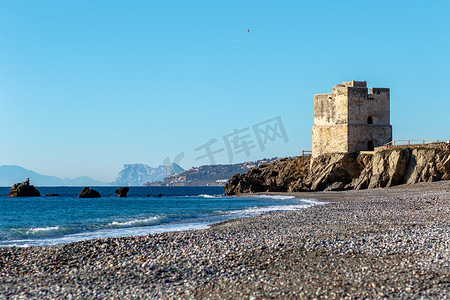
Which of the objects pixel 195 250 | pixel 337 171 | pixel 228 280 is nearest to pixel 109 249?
pixel 195 250

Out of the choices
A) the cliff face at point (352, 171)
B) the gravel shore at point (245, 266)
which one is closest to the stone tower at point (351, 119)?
the cliff face at point (352, 171)

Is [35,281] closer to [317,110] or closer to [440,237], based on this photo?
[440,237]

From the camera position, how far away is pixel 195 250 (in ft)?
37.7

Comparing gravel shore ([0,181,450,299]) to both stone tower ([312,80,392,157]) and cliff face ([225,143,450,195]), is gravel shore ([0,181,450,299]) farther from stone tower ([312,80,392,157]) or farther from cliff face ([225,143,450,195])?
stone tower ([312,80,392,157])

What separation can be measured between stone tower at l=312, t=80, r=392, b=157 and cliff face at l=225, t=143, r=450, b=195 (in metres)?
1.98

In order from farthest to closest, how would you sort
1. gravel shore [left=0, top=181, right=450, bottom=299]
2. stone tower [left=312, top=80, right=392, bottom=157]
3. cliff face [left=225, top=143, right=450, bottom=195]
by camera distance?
stone tower [left=312, top=80, right=392, bottom=157], cliff face [left=225, top=143, right=450, bottom=195], gravel shore [left=0, top=181, right=450, bottom=299]

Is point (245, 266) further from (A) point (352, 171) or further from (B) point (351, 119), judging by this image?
(B) point (351, 119)

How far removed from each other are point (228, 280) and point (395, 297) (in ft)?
9.34

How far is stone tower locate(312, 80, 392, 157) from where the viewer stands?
4925 cm

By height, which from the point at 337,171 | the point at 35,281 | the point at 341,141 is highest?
the point at 341,141

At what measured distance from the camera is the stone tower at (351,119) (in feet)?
162

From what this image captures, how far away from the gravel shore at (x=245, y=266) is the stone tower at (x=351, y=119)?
117 ft

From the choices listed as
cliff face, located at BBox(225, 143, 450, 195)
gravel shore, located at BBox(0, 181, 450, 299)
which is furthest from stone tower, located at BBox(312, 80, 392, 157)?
gravel shore, located at BBox(0, 181, 450, 299)

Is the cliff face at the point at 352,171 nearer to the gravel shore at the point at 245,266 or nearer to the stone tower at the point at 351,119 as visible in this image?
the stone tower at the point at 351,119
